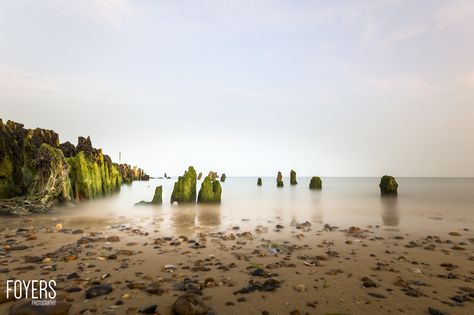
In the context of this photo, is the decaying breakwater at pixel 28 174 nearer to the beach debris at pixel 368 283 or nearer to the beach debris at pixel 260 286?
the beach debris at pixel 260 286

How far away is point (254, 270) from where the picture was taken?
5.52 metres

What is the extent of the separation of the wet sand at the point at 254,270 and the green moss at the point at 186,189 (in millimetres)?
11645

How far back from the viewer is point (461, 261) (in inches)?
254

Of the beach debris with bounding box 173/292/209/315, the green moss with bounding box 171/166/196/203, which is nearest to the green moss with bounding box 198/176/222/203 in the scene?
the green moss with bounding box 171/166/196/203

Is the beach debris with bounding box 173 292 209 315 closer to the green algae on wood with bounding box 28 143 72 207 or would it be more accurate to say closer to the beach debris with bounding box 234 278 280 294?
the beach debris with bounding box 234 278 280 294

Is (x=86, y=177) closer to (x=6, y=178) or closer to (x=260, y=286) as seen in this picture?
(x=6, y=178)

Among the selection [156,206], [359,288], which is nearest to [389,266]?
[359,288]

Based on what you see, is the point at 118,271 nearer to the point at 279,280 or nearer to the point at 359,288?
the point at 279,280

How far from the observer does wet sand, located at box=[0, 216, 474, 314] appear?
4043 mm

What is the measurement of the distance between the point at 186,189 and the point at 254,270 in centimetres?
1698

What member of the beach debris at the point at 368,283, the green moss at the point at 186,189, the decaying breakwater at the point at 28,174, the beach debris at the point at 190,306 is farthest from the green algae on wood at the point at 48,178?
the beach debris at the point at 368,283

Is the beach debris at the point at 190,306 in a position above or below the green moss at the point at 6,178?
below

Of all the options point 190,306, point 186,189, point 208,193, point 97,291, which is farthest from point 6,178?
point 190,306

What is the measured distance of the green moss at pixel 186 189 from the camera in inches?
850
